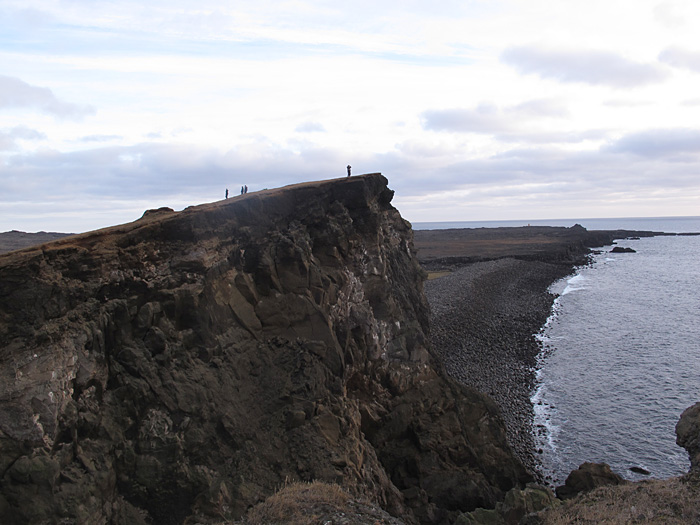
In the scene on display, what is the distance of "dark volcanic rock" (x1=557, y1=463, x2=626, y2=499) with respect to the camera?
19.9 m

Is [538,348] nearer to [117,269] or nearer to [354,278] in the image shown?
[354,278]

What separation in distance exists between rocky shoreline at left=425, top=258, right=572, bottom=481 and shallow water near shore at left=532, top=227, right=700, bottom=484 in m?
1.03

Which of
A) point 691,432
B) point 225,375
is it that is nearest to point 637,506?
point 691,432

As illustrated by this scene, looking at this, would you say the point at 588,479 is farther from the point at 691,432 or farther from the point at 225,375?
the point at 225,375

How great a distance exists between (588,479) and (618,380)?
15956 mm

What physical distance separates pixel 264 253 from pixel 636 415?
79.8ft

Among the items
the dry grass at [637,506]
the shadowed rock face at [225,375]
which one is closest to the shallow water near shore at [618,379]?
Answer: the shadowed rock face at [225,375]

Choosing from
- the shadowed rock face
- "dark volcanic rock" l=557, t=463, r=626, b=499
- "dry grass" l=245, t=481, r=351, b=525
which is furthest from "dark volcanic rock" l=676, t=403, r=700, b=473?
"dry grass" l=245, t=481, r=351, b=525

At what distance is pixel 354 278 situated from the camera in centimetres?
1917

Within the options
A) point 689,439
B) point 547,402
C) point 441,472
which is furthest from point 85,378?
point 547,402

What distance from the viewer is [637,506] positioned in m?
12.6

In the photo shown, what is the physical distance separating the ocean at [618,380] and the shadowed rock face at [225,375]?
24.8 ft

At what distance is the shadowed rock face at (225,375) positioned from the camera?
10.1 meters

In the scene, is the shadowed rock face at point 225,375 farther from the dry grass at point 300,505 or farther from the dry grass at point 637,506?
the dry grass at point 637,506
